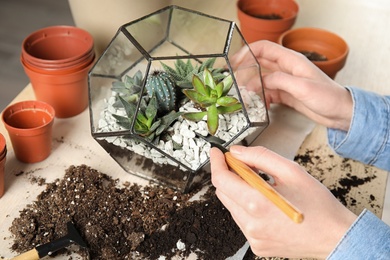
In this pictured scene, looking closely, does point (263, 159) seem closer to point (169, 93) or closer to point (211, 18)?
point (169, 93)

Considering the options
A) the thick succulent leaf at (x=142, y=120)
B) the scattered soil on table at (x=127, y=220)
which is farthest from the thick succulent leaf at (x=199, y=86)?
the scattered soil on table at (x=127, y=220)

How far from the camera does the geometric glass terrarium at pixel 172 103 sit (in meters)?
0.90

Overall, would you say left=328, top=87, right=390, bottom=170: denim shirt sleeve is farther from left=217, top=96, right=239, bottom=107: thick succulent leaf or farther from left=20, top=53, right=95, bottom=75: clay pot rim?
left=20, top=53, right=95, bottom=75: clay pot rim

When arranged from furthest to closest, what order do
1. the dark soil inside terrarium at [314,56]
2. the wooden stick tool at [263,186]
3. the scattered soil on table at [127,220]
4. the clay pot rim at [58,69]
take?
1. the dark soil inside terrarium at [314,56]
2. the clay pot rim at [58,69]
3. the scattered soil on table at [127,220]
4. the wooden stick tool at [263,186]

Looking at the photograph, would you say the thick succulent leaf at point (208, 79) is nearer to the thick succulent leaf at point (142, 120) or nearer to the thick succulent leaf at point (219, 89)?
the thick succulent leaf at point (219, 89)

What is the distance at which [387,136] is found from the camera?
3.37ft

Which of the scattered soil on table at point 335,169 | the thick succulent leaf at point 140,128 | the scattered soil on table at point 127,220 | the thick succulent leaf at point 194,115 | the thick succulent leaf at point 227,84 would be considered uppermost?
the thick succulent leaf at point 227,84

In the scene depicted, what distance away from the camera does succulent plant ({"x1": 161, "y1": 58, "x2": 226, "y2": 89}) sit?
94 cm

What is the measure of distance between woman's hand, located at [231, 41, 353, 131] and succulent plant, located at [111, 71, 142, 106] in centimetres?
19

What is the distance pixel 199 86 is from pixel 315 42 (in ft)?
1.77

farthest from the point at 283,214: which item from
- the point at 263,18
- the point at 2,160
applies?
the point at 263,18

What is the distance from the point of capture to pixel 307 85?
100 centimetres

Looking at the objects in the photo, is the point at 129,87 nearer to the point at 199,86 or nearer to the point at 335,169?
the point at 199,86

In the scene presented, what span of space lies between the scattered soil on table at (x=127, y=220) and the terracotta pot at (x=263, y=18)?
56cm
